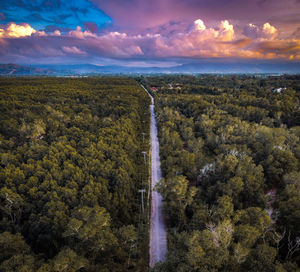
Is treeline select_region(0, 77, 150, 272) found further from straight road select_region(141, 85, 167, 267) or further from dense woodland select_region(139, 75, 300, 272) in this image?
dense woodland select_region(139, 75, 300, 272)

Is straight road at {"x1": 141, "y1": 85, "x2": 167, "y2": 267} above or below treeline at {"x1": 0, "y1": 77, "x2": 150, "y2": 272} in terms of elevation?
below

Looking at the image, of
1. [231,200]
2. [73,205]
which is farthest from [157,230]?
[73,205]

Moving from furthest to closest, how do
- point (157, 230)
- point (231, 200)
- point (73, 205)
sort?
point (157, 230), point (231, 200), point (73, 205)

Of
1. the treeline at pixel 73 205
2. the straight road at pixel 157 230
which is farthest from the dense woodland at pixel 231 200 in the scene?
the treeline at pixel 73 205

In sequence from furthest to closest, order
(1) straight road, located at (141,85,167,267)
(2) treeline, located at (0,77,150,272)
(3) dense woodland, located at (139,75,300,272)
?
(1) straight road, located at (141,85,167,267) → (2) treeline, located at (0,77,150,272) → (3) dense woodland, located at (139,75,300,272)

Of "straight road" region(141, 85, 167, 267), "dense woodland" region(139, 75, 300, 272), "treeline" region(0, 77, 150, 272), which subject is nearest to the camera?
"dense woodland" region(139, 75, 300, 272)

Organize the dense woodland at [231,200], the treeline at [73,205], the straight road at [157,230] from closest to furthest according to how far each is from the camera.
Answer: the dense woodland at [231,200]
the treeline at [73,205]
the straight road at [157,230]

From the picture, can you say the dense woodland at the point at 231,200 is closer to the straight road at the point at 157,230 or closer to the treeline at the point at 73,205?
the straight road at the point at 157,230

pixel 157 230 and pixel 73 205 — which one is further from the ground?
pixel 73 205

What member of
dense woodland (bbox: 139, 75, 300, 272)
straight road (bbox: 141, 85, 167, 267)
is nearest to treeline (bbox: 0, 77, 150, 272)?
straight road (bbox: 141, 85, 167, 267)

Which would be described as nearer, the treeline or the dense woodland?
the dense woodland

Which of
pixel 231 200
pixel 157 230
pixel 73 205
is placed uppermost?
pixel 231 200

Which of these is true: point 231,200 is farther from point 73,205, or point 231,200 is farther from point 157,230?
point 73,205
